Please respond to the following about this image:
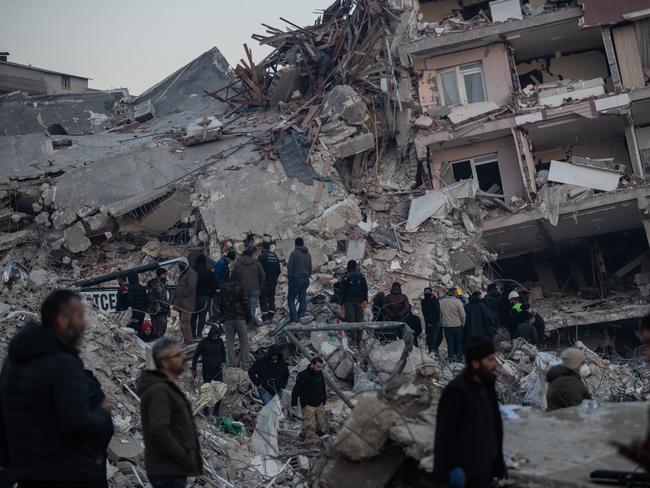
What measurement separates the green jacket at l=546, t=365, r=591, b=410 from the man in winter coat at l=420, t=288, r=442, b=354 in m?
8.45

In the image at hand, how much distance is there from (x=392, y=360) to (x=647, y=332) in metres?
7.92

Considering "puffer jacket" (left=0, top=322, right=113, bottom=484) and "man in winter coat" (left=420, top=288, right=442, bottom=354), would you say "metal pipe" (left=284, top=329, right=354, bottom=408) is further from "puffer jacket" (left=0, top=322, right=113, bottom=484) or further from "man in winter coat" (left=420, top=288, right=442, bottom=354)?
"man in winter coat" (left=420, top=288, right=442, bottom=354)

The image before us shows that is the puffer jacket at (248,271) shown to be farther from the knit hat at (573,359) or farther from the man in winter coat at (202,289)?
the knit hat at (573,359)

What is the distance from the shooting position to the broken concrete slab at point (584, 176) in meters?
24.0

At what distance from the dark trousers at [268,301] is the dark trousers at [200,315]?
1.18m

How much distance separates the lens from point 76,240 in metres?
21.4

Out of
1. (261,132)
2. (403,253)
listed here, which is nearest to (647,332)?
(403,253)

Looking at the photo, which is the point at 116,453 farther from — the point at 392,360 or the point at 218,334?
the point at 392,360

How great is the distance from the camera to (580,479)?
17.7ft

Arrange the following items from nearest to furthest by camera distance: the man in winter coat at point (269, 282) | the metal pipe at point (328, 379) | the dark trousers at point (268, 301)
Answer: the metal pipe at point (328, 379) < the man in winter coat at point (269, 282) < the dark trousers at point (268, 301)

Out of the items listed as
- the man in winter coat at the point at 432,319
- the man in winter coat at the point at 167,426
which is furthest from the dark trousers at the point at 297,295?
the man in winter coat at the point at 167,426

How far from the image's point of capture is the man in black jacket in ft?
15.8

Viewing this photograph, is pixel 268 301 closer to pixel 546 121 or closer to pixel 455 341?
pixel 455 341

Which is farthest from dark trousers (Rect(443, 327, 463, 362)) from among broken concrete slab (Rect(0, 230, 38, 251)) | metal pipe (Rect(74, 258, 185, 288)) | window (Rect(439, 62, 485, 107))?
window (Rect(439, 62, 485, 107))
